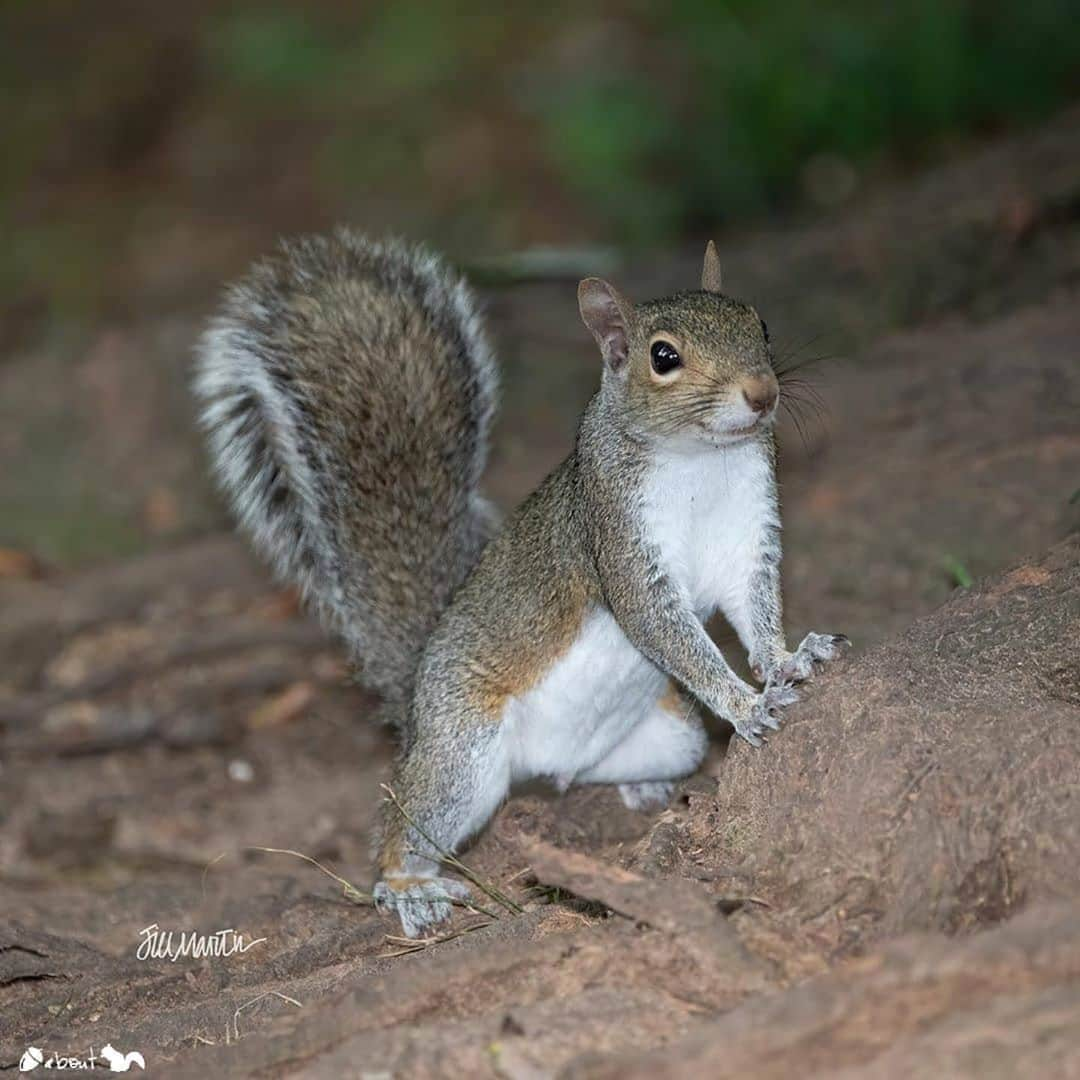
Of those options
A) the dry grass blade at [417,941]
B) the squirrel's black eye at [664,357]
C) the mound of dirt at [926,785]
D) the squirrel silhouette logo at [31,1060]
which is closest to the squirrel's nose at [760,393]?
the squirrel's black eye at [664,357]

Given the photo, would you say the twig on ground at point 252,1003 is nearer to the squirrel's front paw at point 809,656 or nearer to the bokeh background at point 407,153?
the squirrel's front paw at point 809,656

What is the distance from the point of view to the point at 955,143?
8.66 meters

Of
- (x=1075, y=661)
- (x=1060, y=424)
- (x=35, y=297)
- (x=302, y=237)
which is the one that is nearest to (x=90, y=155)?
(x=35, y=297)

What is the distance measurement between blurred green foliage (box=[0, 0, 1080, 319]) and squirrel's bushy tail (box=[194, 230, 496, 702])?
4461 millimetres

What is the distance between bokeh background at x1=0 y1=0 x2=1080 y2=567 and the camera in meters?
7.48

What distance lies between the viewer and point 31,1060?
348 cm

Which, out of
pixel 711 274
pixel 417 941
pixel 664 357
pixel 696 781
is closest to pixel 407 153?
pixel 711 274

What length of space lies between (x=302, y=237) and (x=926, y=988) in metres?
3.20

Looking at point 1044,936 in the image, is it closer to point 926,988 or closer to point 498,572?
point 926,988

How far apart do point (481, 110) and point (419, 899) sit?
7.67 m

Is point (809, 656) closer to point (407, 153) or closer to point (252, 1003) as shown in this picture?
point (252, 1003)

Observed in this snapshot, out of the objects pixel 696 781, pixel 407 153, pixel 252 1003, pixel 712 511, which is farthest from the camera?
pixel 407 153

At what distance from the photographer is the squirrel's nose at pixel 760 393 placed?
11.3ft

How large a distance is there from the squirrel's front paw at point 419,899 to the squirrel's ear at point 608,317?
56.2 inches
